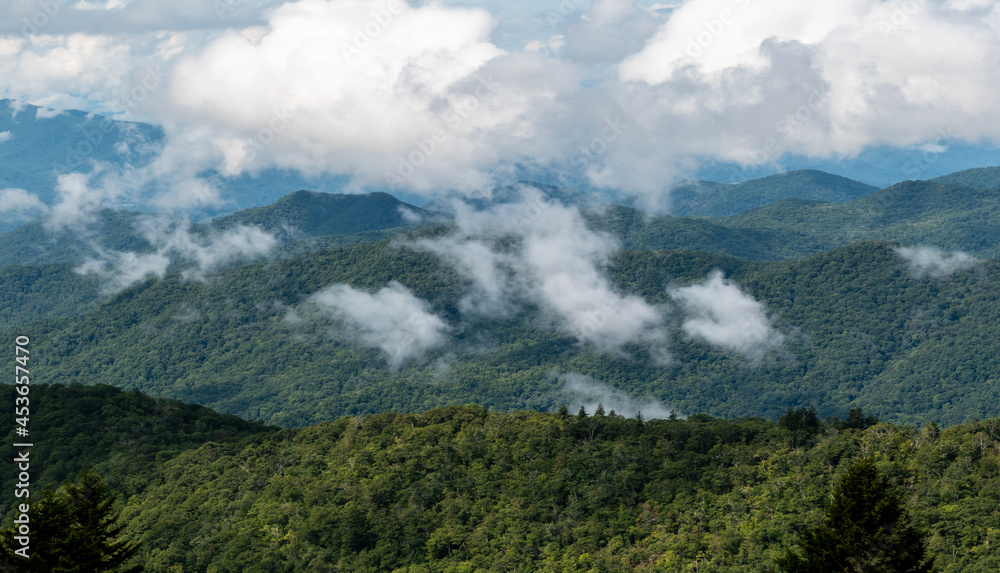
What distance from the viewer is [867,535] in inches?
1743

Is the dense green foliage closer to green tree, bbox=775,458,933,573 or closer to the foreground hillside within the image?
the foreground hillside

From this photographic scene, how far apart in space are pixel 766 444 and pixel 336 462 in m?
62.5

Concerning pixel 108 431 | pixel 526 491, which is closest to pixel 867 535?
pixel 526 491

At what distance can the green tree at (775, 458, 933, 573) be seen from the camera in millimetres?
44094

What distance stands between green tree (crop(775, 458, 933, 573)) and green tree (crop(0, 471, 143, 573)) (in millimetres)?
37443

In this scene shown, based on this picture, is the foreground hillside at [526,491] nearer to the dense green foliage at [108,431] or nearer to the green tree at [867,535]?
the dense green foliage at [108,431]

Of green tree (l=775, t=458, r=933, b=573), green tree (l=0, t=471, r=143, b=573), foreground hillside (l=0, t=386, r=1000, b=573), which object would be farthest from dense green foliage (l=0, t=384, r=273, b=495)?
green tree (l=775, t=458, r=933, b=573)

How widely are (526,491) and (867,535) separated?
70681 millimetres

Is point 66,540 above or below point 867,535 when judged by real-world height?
above

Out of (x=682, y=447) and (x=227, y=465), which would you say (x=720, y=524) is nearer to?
(x=682, y=447)

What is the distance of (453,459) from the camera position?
12256 cm

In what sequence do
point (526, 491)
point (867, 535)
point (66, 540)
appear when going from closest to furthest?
1. point (66, 540)
2. point (867, 535)
3. point (526, 491)

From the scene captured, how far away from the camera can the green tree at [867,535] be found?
44094 mm

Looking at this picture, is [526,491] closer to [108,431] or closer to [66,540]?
[66,540]
